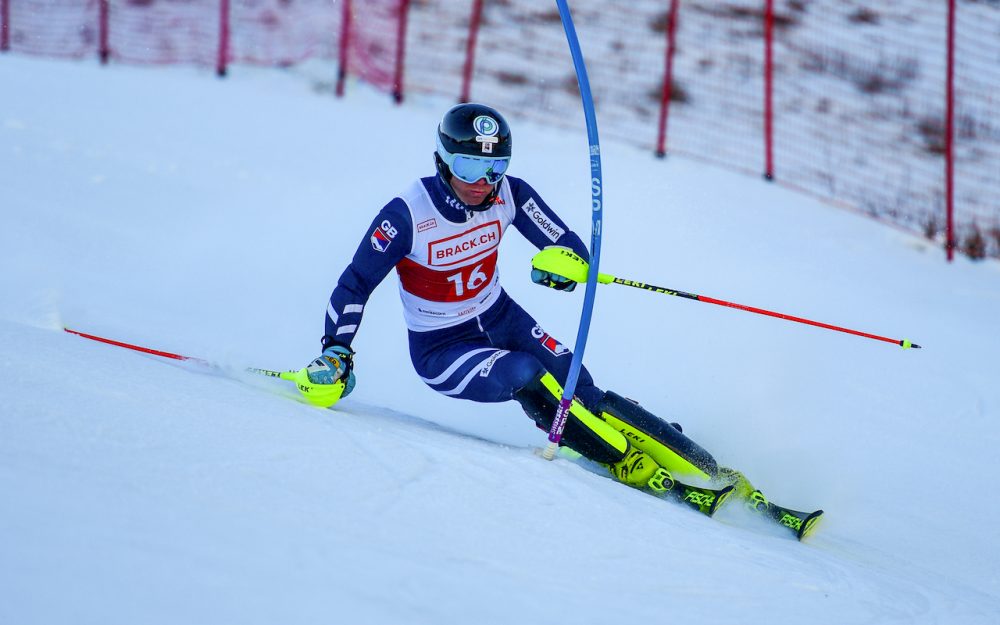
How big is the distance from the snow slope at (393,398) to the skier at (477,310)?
29cm

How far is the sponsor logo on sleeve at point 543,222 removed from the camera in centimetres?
432

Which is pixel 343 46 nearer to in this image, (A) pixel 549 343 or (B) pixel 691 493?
(A) pixel 549 343

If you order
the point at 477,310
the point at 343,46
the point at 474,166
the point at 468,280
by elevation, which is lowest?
the point at 477,310

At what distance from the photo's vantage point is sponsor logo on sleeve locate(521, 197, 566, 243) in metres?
4.32

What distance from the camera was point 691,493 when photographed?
3.66 metres

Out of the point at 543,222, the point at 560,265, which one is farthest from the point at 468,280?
the point at 560,265

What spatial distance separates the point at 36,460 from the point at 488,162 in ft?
6.86

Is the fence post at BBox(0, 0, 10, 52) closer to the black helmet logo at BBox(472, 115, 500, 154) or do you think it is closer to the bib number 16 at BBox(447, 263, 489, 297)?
the bib number 16 at BBox(447, 263, 489, 297)

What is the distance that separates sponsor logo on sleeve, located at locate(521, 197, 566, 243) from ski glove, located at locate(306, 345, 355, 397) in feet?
3.48

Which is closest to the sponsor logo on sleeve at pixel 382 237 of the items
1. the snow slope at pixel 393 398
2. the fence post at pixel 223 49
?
the snow slope at pixel 393 398

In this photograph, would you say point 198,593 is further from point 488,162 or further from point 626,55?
point 626,55

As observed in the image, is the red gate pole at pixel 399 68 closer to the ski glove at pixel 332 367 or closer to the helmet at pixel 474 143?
the helmet at pixel 474 143

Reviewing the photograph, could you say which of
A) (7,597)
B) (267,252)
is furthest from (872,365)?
(7,597)

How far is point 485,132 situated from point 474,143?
63 mm
